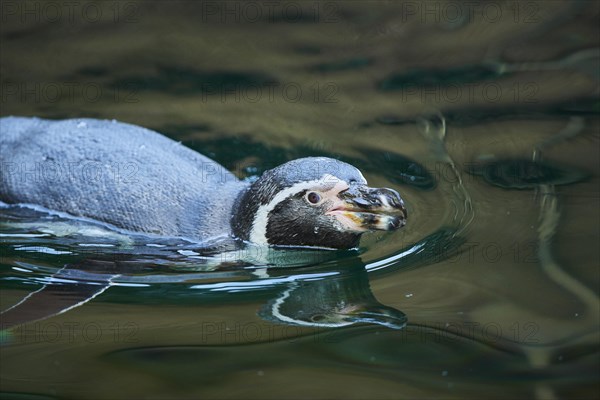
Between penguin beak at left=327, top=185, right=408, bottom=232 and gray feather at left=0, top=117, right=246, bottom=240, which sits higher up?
gray feather at left=0, top=117, right=246, bottom=240

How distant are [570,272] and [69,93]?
4.64 metres

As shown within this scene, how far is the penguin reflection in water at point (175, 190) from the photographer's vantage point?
491 centimetres

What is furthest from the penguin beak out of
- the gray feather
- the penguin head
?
the gray feather

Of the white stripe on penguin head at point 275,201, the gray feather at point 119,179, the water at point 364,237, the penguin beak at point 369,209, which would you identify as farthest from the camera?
the gray feather at point 119,179

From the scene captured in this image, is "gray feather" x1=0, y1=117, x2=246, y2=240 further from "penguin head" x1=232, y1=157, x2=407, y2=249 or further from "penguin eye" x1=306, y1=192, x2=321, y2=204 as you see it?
"penguin eye" x1=306, y1=192, x2=321, y2=204

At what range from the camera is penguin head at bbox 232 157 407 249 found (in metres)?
4.77

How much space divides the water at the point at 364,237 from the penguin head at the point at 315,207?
0.11 meters

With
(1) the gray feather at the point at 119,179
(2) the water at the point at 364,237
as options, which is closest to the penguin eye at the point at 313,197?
(2) the water at the point at 364,237

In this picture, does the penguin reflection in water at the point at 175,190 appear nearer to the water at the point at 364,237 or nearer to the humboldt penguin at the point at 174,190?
the humboldt penguin at the point at 174,190

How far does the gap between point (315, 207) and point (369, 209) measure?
12.7 inches

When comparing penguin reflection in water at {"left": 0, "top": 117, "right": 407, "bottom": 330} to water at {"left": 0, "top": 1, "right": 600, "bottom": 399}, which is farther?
penguin reflection in water at {"left": 0, "top": 117, "right": 407, "bottom": 330}

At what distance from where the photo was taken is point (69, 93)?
7828 millimetres

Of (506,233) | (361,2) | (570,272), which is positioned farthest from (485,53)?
(570,272)

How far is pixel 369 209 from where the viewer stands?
15.6ft
